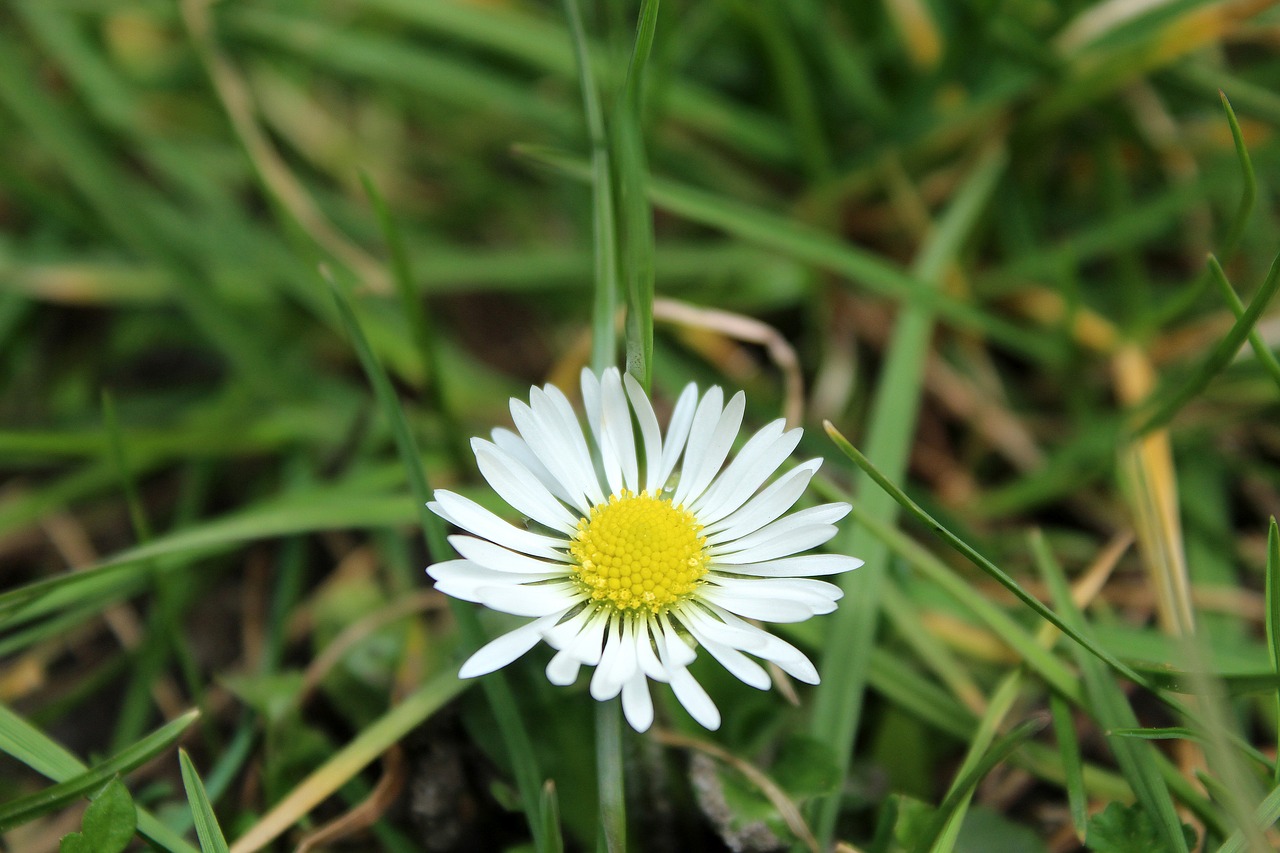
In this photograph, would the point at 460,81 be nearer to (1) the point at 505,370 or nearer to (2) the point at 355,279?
(2) the point at 355,279

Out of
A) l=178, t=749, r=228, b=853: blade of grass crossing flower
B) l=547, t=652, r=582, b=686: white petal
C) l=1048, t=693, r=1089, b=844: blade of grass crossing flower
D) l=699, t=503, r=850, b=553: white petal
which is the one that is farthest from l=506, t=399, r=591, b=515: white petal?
l=1048, t=693, r=1089, b=844: blade of grass crossing flower

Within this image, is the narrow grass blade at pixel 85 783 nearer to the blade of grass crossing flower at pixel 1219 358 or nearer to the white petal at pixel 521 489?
the white petal at pixel 521 489

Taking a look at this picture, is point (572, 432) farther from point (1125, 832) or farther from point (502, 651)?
point (1125, 832)

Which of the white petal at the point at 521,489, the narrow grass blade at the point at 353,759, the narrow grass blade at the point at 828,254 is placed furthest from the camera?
the narrow grass blade at the point at 828,254

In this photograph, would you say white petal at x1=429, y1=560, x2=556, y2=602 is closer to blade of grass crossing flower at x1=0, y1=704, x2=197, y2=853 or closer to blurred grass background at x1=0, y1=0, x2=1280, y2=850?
blurred grass background at x1=0, y1=0, x2=1280, y2=850

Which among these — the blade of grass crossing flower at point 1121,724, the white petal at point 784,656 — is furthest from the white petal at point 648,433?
the blade of grass crossing flower at point 1121,724

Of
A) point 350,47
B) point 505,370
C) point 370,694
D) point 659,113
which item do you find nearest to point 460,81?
point 350,47
